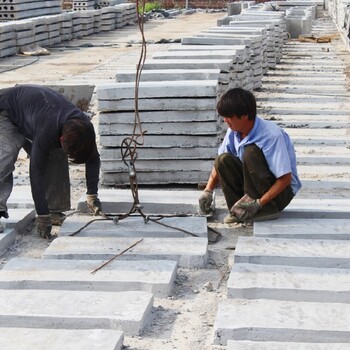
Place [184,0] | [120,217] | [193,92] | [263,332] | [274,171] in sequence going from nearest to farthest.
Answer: [263,332] → [274,171] → [120,217] → [193,92] → [184,0]

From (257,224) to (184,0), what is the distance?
4474 cm

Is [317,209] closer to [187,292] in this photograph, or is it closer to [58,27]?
[187,292]

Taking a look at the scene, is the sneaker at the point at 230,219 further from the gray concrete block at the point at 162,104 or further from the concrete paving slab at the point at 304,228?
the gray concrete block at the point at 162,104

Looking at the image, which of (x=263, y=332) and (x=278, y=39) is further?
(x=278, y=39)

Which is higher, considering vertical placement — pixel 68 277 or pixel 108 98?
pixel 108 98

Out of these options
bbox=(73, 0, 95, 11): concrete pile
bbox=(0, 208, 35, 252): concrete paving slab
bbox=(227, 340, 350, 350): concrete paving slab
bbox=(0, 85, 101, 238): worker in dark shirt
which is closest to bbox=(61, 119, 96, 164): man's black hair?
bbox=(0, 85, 101, 238): worker in dark shirt

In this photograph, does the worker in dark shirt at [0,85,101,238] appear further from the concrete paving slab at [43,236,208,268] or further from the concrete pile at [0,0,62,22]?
the concrete pile at [0,0,62,22]

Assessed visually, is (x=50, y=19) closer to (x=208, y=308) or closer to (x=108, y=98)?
(x=108, y=98)

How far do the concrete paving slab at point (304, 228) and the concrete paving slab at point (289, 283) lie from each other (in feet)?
2.06

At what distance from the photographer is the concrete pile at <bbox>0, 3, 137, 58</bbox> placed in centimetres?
2005

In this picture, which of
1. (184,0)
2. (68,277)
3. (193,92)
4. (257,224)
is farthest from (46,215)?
(184,0)

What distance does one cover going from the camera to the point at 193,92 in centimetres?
659

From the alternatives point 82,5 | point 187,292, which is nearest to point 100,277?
point 187,292

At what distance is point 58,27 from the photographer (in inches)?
944
